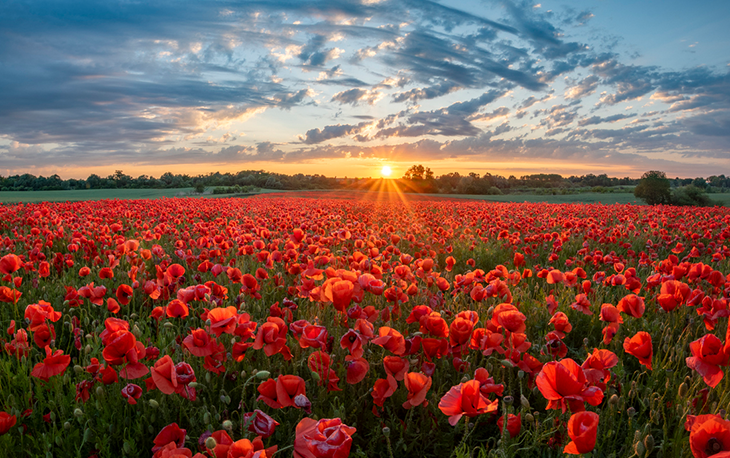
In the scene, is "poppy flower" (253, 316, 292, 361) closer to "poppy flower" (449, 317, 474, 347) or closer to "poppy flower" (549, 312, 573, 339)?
"poppy flower" (449, 317, 474, 347)

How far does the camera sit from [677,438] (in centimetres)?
193

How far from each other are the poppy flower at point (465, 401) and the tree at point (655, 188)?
109 feet

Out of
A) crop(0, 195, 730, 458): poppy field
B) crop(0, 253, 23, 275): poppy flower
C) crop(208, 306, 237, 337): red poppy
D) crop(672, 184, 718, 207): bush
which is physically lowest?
crop(0, 195, 730, 458): poppy field

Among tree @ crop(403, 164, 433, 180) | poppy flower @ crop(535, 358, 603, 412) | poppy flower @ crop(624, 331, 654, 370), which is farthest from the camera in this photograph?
tree @ crop(403, 164, 433, 180)

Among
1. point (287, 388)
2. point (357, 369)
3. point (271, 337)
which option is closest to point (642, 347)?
point (357, 369)

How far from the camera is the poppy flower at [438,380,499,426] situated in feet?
4.65

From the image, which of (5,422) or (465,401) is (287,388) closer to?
(465,401)

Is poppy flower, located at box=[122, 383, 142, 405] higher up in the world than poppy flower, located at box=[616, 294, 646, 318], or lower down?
lower down

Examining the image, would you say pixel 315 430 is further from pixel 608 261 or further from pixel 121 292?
pixel 608 261

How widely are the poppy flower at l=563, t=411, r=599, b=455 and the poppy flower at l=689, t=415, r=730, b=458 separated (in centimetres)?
24

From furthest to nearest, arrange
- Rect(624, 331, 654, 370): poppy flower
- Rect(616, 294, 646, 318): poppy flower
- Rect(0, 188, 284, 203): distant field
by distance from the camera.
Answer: Rect(0, 188, 284, 203): distant field, Rect(616, 294, 646, 318): poppy flower, Rect(624, 331, 654, 370): poppy flower

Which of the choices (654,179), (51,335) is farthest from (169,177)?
(51,335)

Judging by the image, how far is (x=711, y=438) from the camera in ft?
3.66

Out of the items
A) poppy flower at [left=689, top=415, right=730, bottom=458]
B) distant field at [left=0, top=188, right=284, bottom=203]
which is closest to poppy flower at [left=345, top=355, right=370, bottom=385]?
poppy flower at [left=689, top=415, right=730, bottom=458]
